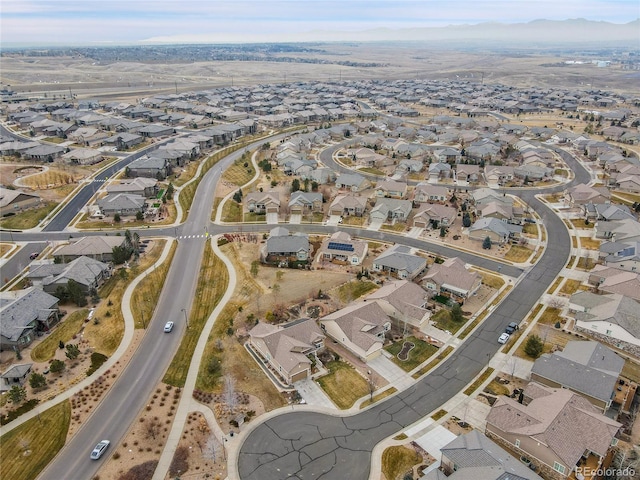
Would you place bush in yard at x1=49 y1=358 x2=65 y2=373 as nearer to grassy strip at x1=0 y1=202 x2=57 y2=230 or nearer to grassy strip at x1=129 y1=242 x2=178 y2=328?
grassy strip at x1=129 y1=242 x2=178 y2=328

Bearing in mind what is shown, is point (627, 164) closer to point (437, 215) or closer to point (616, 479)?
point (437, 215)

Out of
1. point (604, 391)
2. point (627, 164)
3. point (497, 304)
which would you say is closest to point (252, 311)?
point (497, 304)

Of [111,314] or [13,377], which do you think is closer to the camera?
[13,377]

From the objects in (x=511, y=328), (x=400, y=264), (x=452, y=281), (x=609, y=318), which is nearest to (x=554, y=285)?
(x=609, y=318)

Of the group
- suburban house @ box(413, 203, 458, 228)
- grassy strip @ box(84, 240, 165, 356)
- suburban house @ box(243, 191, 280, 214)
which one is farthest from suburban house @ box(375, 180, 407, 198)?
grassy strip @ box(84, 240, 165, 356)

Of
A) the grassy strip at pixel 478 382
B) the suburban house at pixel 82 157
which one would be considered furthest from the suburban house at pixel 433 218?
the suburban house at pixel 82 157

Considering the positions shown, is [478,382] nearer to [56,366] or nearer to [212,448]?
[212,448]
